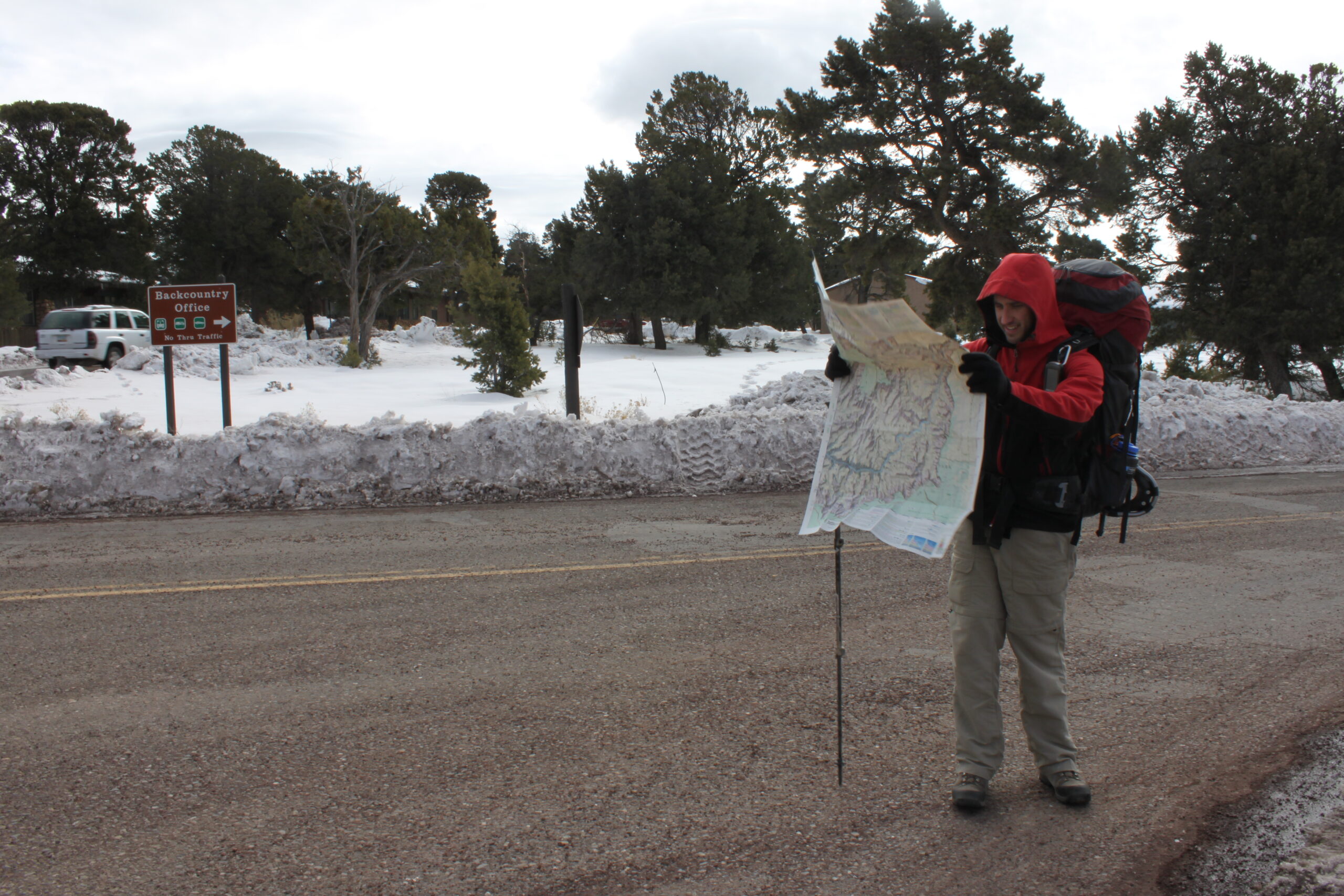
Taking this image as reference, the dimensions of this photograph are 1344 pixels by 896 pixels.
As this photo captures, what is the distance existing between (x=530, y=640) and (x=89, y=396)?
1855 cm

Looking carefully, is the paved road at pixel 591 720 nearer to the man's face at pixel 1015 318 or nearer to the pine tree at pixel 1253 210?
the man's face at pixel 1015 318

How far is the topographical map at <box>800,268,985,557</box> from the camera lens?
296cm

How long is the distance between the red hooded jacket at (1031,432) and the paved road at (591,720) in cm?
105

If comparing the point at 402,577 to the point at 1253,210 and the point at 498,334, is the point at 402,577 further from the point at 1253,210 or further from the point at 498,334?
the point at 1253,210

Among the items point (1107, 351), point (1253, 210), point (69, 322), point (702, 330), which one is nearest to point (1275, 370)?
point (1253, 210)

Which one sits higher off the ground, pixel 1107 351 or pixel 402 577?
pixel 1107 351

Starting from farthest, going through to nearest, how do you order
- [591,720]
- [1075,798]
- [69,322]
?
[69,322] → [591,720] → [1075,798]

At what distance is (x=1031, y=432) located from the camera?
308 centimetres

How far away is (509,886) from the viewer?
278cm

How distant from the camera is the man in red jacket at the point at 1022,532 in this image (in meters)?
2.93

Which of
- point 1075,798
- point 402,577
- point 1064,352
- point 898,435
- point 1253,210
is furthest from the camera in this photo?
point 1253,210

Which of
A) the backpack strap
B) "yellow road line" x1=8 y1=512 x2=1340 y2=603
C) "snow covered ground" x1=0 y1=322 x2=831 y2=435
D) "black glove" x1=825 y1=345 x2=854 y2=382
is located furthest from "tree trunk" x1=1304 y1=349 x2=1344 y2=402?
"black glove" x1=825 y1=345 x2=854 y2=382

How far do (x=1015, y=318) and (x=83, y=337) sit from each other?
101ft

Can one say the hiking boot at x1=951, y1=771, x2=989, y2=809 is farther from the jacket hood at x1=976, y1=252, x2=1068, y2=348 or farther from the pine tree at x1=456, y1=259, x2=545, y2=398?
the pine tree at x1=456, y1=259, x2=545, y2=398
